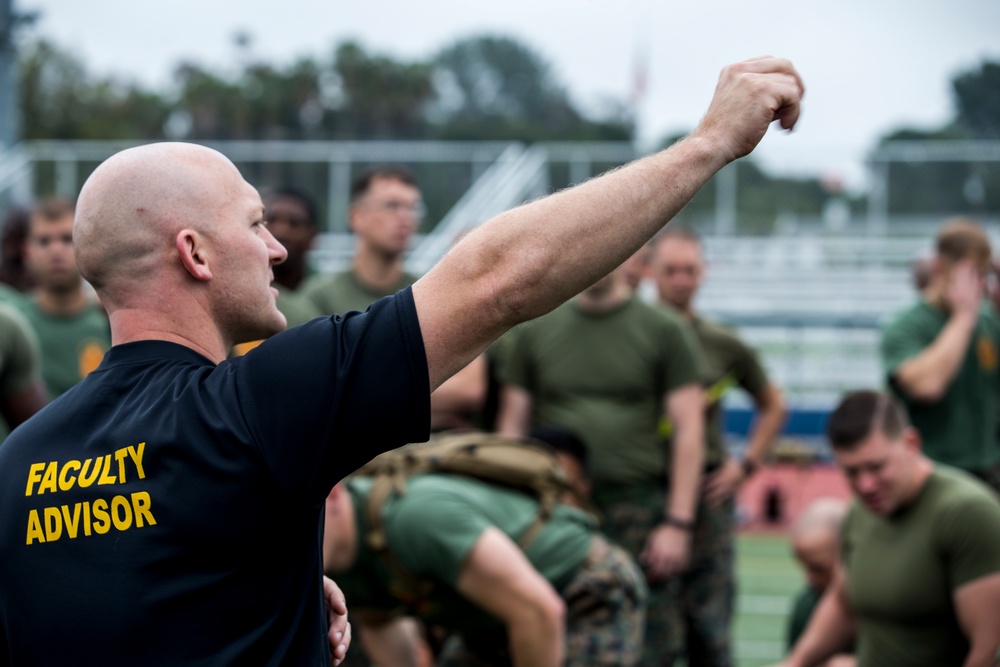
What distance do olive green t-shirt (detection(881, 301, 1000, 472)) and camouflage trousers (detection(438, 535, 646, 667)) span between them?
2.56 meters

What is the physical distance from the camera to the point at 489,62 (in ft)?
157

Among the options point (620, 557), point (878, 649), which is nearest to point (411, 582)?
point (620, 557)

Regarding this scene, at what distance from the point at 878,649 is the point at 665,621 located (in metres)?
1.52

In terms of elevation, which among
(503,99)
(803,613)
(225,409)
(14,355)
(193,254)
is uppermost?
(503,99)

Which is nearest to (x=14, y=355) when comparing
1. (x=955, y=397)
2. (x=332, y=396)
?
(x=332, y=396)

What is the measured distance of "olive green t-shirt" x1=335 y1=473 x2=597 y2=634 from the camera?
12.6 feet

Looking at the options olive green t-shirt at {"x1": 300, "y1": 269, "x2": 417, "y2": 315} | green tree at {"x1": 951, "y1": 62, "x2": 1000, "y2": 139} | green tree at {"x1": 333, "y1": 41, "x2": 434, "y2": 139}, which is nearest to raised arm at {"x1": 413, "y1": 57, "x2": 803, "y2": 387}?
olive green t-shirt at {"x1": 300, "y1": 269, "x2": 417, "y2": 315}

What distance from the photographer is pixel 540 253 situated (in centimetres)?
187

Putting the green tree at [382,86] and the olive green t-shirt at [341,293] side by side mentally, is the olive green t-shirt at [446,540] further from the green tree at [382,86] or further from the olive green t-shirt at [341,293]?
the green tree at [382,86]

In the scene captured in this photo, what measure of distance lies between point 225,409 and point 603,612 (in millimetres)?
2667

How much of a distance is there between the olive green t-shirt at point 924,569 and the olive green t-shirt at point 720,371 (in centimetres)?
Result: 200

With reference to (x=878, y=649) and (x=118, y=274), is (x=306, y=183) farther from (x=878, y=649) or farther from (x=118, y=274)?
(x=118, y=274)

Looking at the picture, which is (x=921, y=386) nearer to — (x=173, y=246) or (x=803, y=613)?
(x=803, y=613)

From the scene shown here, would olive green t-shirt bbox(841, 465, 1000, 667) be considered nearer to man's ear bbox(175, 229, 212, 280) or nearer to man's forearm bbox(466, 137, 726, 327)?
man's forearm bbox(466, 137, 726, 327)
